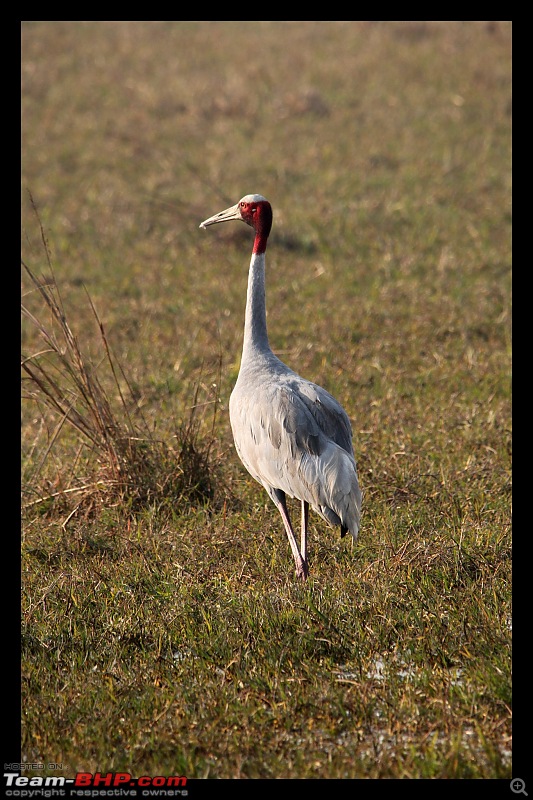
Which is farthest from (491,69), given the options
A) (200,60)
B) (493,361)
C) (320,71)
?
(493,361)

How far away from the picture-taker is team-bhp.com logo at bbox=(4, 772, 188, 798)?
3301 mm

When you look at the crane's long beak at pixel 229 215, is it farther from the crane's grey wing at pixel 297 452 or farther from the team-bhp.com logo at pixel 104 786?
the team-bhp.com logo at pixel 104 786

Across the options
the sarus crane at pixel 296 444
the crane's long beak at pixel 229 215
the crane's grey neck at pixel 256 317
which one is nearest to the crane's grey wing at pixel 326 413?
the sarus crane at pixel 296 444

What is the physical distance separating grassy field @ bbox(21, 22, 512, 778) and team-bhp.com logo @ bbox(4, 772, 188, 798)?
5 cm

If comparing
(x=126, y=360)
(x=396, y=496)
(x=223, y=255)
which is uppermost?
(x=223, y=255)

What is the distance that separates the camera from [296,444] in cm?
464

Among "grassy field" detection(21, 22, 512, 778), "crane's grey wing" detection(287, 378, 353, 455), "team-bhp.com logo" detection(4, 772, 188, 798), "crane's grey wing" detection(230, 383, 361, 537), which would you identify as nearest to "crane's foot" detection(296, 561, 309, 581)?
"grassy field" detection(21, 22, 512, 778)

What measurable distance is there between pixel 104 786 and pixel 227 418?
3676 mm

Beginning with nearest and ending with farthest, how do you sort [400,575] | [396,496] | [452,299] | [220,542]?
[400,575]
[220,542]
[396,496]
[452,299]

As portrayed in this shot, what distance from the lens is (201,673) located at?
3904 millimetres

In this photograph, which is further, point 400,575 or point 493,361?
point 493,361

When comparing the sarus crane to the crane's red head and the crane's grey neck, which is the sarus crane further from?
the crane's red head
